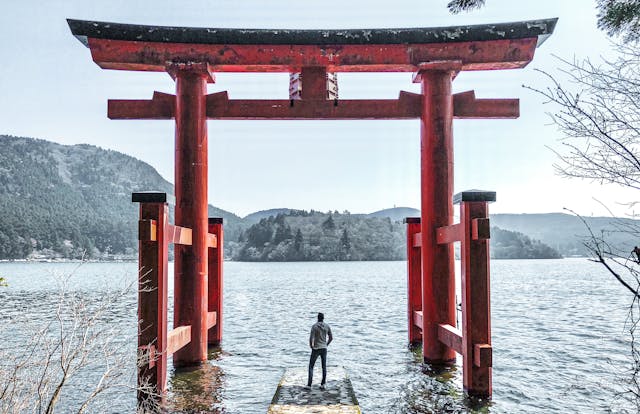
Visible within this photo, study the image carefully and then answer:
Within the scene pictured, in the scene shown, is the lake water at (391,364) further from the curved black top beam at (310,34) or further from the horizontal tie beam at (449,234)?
the curved black top beam at (310,34)

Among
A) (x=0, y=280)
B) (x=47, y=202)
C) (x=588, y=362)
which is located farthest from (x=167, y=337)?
(x=47, y=202)

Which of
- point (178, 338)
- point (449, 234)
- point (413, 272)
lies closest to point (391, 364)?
point (413, 272)

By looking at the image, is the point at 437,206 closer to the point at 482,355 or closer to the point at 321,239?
the point at 482,355

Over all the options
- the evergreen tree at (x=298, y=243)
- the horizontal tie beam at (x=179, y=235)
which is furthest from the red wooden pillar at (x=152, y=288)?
the evergreen tree at (x=298, y=243)

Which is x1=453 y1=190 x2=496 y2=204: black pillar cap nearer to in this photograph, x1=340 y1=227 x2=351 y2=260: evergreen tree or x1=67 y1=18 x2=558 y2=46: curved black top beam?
x1=67 y1=18 x2=558 y2=46: curved black top beam

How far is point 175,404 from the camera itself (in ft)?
31.2

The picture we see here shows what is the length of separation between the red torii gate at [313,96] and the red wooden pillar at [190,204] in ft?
0.07

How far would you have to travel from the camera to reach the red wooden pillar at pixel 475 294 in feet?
29.1

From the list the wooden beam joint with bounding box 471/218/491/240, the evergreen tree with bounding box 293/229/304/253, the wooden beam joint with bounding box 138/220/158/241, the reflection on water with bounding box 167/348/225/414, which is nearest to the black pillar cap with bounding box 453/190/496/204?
the wooden beam joint with bounding box 471/218/491/240

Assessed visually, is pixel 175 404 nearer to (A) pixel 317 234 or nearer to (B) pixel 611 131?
(B) pixel 611 131

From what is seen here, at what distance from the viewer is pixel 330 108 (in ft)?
37.4

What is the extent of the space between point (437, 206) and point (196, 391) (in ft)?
19.1

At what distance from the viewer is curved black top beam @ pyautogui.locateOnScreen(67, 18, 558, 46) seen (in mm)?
10773

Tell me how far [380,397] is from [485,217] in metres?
4.38
